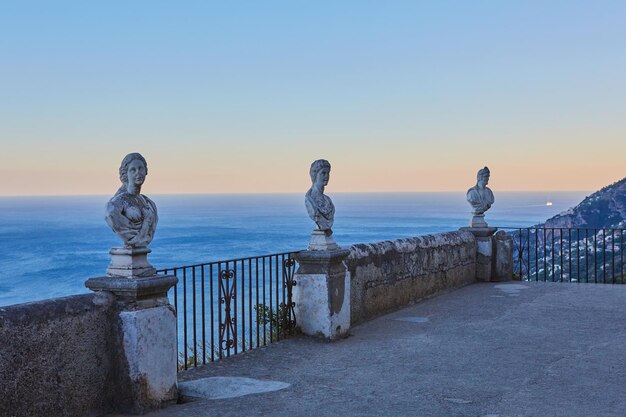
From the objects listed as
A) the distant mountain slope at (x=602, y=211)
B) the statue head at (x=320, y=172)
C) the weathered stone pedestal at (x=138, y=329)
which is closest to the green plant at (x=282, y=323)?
the statue head at (x=320, y=172)

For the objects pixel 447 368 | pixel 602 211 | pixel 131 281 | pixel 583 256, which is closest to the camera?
pixel 131 281

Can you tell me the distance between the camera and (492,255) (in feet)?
39.4

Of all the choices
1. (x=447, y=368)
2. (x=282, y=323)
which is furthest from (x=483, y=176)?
(x=447, y=368)

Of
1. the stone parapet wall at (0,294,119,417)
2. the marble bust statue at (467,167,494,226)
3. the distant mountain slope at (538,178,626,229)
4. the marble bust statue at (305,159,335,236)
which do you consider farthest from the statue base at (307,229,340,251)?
the distant mountain slope at (538,178,626,229)

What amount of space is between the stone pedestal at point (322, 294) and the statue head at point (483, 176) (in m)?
5.20

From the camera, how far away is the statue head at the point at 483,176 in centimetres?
1191

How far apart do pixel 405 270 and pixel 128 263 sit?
17.4 feet

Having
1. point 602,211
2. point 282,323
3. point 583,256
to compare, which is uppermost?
point 602,211

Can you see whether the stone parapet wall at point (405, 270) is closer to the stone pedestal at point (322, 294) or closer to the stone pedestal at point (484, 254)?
the stone pedestal at point (484, 254)

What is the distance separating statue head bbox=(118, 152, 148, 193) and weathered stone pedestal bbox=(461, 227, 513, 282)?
26.5ft

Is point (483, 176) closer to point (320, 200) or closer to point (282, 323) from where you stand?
point (320, 200)

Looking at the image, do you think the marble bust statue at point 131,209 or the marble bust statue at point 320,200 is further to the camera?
the marble bust statue at point 320,200

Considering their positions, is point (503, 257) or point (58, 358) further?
point (503, 257)

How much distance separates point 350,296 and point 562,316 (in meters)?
2.87
